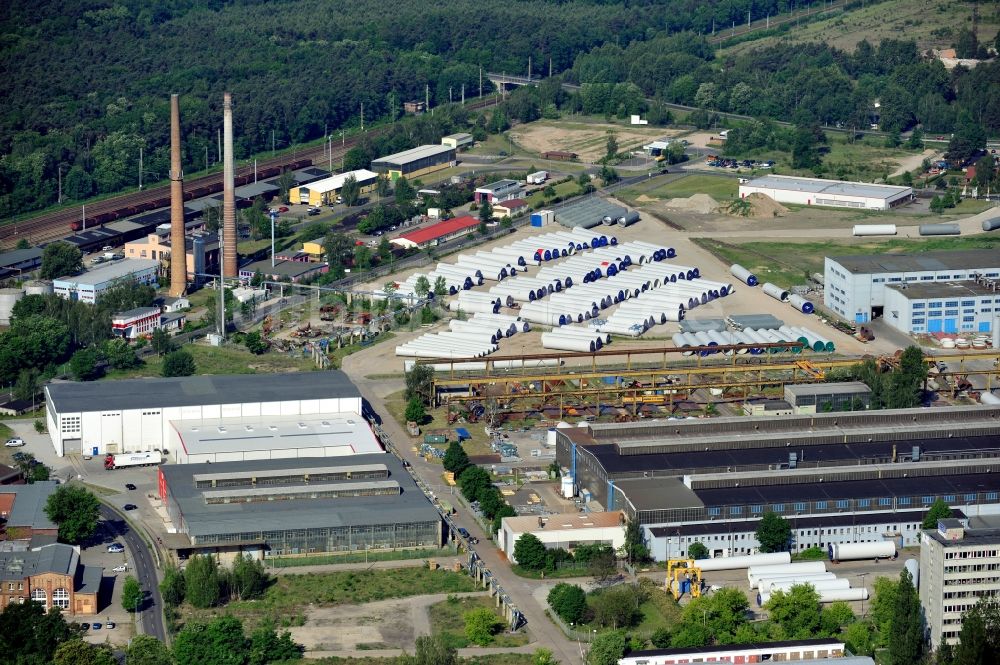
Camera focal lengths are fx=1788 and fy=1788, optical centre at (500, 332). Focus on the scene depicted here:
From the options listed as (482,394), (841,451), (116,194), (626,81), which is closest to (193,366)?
(482,394)

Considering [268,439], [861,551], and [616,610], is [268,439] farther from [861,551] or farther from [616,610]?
[861,551]

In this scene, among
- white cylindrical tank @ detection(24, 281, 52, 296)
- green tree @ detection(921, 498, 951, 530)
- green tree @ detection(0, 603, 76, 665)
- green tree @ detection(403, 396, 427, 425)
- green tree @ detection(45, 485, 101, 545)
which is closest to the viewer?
green tree @ detection(0, 603, 76, 665)

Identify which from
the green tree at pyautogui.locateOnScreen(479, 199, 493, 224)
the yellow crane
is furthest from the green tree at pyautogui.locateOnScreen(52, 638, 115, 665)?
the green tree at pyautogui.locateOnScreen(479, 199, 493, 224)

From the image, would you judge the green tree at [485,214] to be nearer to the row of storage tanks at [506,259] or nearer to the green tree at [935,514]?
the row of storage tanks at [506,259]

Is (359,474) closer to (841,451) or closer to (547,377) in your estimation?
(547,377)

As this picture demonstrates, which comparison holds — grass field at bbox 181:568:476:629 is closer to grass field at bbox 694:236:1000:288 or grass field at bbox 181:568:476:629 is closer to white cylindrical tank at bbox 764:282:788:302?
white cylindrical tank at bbox 764:282:788:302
